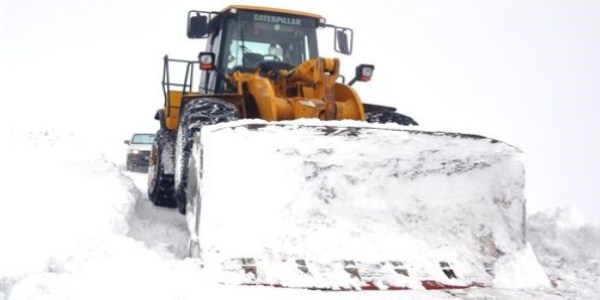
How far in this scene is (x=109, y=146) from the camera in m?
28.8

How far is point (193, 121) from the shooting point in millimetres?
4941

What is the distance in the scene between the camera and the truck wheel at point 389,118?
603cm

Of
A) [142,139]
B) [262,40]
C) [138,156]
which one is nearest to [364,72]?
[262,40]

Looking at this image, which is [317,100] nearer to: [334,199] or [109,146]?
[334,199]

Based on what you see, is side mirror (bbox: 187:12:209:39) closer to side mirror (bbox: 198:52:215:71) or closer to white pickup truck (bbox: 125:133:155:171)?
side mirror (bbox: 198:52:215:71)

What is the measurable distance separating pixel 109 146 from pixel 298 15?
23846mm

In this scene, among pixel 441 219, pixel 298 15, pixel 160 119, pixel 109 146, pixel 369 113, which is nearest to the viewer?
pixel 441 219

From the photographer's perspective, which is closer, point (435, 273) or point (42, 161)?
point (435, 273)

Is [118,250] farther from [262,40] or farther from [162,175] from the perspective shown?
[262,40]

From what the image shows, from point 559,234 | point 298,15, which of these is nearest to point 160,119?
point 298,15

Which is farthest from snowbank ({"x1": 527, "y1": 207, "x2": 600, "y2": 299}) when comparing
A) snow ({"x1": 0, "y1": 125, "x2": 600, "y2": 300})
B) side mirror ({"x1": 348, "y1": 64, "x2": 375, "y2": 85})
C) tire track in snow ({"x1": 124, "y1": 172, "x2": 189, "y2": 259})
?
tire track in snow ({"x1": 124, "y1": 172, "x2": 189, "y2": 259})

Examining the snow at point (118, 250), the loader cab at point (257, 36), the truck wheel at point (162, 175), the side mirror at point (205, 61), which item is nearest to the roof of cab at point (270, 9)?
the loader cab at point (257, 36)

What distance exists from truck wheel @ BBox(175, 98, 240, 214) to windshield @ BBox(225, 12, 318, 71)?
139 centimetres

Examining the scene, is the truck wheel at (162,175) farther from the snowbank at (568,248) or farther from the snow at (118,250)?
the snowbank at (568,248)
